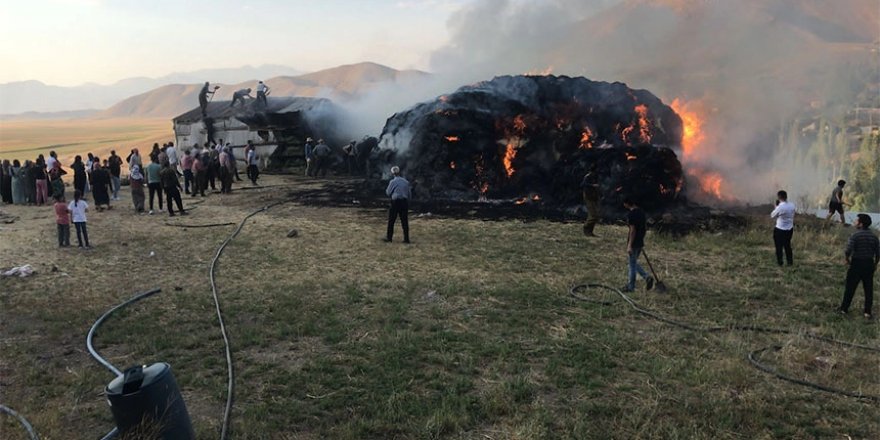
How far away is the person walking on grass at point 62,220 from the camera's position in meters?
12.8

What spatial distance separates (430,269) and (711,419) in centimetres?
674

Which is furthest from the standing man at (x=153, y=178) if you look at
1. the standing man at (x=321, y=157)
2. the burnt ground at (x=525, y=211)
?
the standing man at (x=321, y=157)

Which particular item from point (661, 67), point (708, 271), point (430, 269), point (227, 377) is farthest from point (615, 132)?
point (661, 67)

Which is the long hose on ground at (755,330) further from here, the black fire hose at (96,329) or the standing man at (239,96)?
the standing man at (239,96)

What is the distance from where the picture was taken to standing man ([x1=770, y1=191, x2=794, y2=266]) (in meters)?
11.2

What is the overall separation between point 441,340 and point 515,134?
56.9 ft

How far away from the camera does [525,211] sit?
19.0 m

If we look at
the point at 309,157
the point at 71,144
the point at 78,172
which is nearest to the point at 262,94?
the point at 309,157

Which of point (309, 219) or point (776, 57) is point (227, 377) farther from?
point (776, 57)

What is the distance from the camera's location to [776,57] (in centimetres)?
6106

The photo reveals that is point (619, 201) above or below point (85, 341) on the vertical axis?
above

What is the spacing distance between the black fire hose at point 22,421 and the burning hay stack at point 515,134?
58.1 feet

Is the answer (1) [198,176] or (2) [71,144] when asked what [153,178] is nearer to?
(1) [198,176]

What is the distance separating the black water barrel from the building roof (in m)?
30.9
